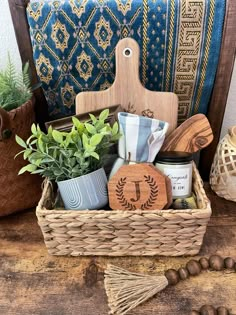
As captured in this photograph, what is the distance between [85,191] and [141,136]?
5.4 inches

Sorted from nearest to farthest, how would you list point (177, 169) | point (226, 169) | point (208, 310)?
point (208, 310) → point (177, 169) → point (226, 169)

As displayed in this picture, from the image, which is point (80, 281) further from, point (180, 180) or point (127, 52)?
point (127, 52)

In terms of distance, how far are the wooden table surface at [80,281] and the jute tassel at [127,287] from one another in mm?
11

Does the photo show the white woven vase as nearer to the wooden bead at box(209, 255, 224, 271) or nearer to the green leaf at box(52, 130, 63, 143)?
the wooden bead at box(209, 255, 224, 271)

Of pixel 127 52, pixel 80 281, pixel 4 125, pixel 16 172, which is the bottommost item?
pixel 80 281

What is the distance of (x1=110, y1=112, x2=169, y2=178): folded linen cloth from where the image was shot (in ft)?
1.81

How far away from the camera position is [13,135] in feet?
1.95

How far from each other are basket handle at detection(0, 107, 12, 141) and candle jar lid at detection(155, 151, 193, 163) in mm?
278

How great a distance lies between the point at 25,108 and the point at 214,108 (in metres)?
0.40

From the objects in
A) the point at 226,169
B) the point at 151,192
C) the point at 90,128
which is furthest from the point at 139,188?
the point at 226,169

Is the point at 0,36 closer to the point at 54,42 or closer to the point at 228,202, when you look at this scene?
the point at 54,42

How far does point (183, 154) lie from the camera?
582 mm

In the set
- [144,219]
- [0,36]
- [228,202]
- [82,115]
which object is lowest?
[228,202]

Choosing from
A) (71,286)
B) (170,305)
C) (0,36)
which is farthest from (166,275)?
(0,36)
